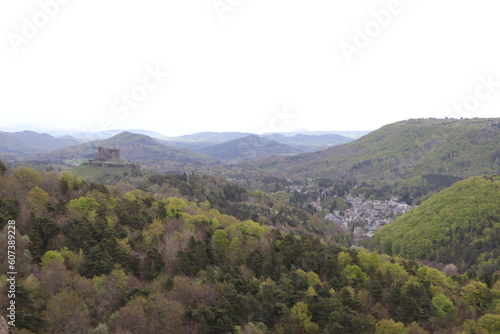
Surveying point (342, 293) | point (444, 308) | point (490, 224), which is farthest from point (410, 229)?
point (342, 293)

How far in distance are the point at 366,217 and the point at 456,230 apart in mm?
74485

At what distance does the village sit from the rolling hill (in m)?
25.4

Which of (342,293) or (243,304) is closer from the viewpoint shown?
(243,304)

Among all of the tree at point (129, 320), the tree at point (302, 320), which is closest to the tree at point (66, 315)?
the tree at point (129, 320)

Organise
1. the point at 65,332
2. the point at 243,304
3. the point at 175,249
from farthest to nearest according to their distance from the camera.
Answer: the point at 175,249 → the point at 243,304 → the point at 65,332

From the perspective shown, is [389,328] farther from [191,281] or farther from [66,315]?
[66,315]

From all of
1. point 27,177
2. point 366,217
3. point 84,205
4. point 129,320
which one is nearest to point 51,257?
point 129,320

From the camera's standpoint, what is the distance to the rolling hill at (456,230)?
90.8m

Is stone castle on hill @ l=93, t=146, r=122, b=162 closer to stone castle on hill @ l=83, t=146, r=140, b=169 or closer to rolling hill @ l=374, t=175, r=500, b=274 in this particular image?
stone castle on hill @ l=83, t=146, r=140, b=169

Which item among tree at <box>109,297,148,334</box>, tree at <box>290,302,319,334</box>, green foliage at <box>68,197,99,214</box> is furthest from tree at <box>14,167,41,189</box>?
tree at <box>290,302,319,334</box>

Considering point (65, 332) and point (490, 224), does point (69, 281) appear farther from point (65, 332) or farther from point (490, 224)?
point (490, 224)

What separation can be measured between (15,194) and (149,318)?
4002 cm

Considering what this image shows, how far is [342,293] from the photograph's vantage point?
1686 inches

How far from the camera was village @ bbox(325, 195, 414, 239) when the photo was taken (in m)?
151
